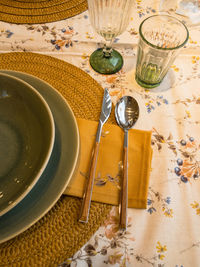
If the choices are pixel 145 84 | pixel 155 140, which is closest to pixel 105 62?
pixel 145 84

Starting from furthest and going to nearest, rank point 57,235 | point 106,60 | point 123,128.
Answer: point 106,60, point 123,128, point 57,235

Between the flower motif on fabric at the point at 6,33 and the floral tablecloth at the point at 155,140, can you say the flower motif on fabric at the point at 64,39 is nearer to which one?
the floral tablecloth at the point at 155,140

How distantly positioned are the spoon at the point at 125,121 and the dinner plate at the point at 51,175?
0.31 ft

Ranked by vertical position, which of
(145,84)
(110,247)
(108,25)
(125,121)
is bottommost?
(110,247)

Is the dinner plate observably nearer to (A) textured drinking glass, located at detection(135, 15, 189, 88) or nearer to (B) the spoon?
(B) the spoon

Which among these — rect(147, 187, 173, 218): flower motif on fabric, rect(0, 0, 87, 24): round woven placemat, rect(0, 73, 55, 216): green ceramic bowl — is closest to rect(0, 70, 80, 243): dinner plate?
rect(0, 73, 55, 216): green ceramic bowl

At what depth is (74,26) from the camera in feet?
2.04

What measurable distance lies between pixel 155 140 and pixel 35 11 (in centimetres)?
49

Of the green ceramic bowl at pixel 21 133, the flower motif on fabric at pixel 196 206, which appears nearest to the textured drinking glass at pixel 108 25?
the green ceramic bowl at pixel 21 133

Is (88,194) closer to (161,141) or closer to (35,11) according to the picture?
(161,141)

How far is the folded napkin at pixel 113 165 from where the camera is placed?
39 cm

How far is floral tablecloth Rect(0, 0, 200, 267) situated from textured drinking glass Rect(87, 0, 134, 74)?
0.07ft

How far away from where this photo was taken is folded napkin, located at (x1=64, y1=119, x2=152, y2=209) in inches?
15.4

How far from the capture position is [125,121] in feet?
1.52
